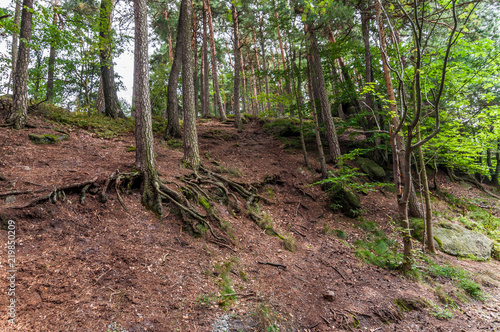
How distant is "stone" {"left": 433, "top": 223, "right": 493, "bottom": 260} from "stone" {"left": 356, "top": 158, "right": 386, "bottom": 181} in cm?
326

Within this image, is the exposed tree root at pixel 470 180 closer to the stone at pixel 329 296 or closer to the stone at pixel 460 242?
the stone at pixel 460 242

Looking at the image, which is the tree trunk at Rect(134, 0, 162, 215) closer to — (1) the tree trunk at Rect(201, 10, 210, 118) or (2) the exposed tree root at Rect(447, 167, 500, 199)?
(1) the tree trunk at Rect(201, 10, 210, 118)

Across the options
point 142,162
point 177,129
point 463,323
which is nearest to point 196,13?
point 177,129

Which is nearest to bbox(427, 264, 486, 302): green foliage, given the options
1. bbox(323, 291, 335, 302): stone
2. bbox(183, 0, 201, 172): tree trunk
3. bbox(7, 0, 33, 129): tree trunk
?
bbox(323, 291, 335, 302): stone

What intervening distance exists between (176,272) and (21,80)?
8.71 meters

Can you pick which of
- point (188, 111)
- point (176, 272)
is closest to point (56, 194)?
point (176, 272)

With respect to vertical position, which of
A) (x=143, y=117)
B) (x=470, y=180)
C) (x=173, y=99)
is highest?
(x=173, y=99)

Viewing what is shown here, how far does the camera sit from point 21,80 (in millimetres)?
7496

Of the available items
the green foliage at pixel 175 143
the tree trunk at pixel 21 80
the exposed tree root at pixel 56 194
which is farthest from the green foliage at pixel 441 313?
the tree trunk at pixel 21 80

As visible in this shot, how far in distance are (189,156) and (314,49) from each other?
23.8 feet

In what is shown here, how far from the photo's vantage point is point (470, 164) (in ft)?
31.9

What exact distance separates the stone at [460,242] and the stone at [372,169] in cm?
326

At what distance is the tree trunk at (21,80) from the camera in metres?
7.41

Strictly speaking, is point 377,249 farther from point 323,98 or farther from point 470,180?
point 470,180
